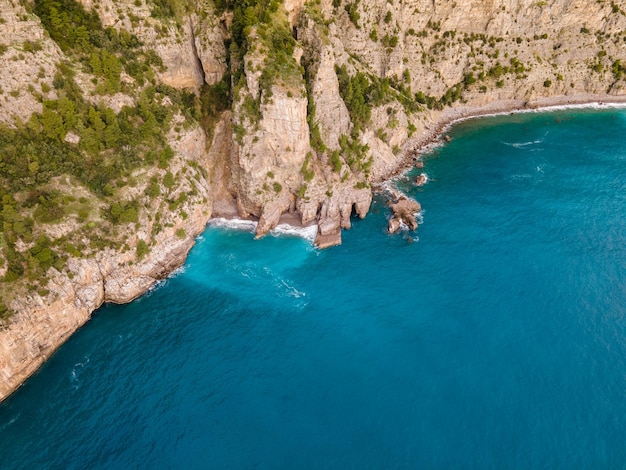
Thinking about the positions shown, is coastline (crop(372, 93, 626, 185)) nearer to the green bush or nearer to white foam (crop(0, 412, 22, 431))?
the green bush

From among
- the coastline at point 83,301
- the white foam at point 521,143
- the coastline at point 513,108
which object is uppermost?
the coastline at point 513,108

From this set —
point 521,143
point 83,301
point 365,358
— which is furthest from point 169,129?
point 521,143

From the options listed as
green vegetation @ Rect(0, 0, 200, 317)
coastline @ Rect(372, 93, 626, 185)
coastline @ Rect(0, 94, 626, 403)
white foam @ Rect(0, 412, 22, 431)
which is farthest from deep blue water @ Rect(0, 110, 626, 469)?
coastline @ Rect(372, 93, 626, 185)

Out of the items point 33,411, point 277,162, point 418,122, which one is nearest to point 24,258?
point 33,411

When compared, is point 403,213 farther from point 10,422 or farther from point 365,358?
point 10,422

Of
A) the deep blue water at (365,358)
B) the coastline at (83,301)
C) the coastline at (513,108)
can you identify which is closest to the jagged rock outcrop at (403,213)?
the deep blue water at (365,358)

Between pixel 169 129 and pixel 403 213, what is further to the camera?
pixel 403 213

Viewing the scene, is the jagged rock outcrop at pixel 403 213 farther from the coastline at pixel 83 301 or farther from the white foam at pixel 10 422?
the white foam at pixel 10 422
